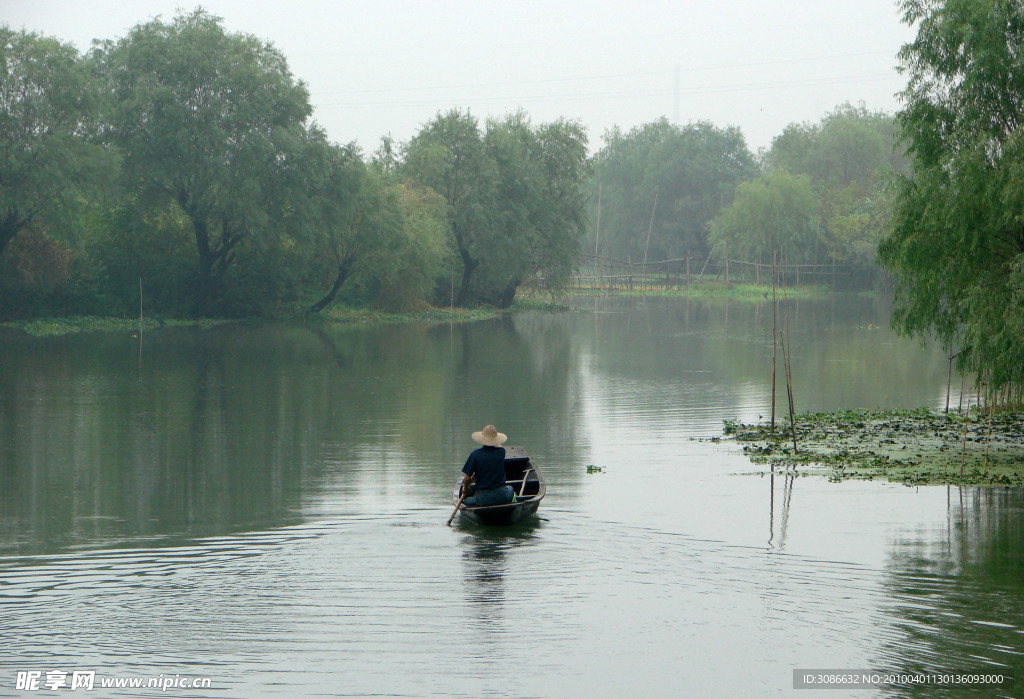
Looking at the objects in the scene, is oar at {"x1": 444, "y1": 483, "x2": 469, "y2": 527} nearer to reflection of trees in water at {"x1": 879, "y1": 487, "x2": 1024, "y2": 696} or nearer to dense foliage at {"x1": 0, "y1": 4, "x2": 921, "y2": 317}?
reflection of trees in water at {"x1": 879, "y1": 487, "x2": 1024, "y2": 696}

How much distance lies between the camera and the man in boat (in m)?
14.1

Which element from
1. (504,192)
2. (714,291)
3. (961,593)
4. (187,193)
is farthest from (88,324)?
(714,291)

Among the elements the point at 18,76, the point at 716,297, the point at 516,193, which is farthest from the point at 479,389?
the point at 716,297

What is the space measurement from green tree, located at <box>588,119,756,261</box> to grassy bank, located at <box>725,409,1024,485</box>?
92624 millimetres

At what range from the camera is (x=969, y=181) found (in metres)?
18.0

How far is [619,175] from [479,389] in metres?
100

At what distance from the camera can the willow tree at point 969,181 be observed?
693 inches

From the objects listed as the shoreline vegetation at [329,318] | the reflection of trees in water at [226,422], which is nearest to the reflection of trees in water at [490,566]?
the reflection of trees in water at [226,422]

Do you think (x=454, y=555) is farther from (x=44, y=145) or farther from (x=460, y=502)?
(x=44, y=145)

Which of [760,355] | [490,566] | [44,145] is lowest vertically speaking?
[490,566]

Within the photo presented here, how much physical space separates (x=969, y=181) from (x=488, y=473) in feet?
31.1

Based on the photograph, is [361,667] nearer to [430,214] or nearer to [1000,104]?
[1000,104]

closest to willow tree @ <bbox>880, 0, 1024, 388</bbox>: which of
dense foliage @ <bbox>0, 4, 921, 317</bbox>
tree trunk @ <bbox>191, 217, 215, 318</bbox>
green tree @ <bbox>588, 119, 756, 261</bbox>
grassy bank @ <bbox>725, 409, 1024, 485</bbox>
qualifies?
grassy bank @ <bbox>725, 409, 1024, 485</bbox>

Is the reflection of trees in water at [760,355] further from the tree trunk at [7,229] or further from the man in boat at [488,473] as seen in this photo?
the tree trunk at [7,229]
